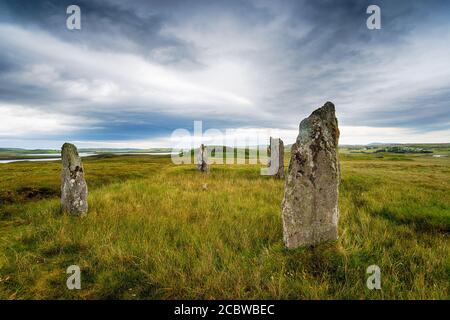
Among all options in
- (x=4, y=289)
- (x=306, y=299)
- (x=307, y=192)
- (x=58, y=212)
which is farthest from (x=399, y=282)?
(x=58, y=212)

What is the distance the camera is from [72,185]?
921 centimetres

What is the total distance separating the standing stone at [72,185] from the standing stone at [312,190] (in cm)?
747

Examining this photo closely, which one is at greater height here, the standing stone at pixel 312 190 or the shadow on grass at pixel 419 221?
the standing stone at pixel 312 190

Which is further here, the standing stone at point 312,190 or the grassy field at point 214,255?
the standing stone at point 312,190

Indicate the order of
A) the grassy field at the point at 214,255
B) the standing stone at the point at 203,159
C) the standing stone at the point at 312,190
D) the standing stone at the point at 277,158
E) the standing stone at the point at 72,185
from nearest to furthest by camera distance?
the grassy field at the point at 214,255 < the standing stone at the point at 312,190 < the standing stone at the point at 72,185 < the standing stone at the point at 277,158 < the standing stone at the point at 203,159

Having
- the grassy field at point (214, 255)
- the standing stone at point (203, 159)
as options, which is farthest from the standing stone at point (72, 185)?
the standing stone at point (203, 159)

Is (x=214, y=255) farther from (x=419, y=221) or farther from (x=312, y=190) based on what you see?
(x=419, y=221)

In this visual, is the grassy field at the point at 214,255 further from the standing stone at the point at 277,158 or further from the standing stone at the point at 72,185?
the standing stone at the point at 277,158

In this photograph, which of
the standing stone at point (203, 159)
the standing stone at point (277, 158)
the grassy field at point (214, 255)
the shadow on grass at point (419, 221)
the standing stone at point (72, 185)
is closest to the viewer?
the grassy field at point (214, 255)

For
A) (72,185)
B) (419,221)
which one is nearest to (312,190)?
(419,221)

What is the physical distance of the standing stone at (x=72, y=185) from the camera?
9.09 m
